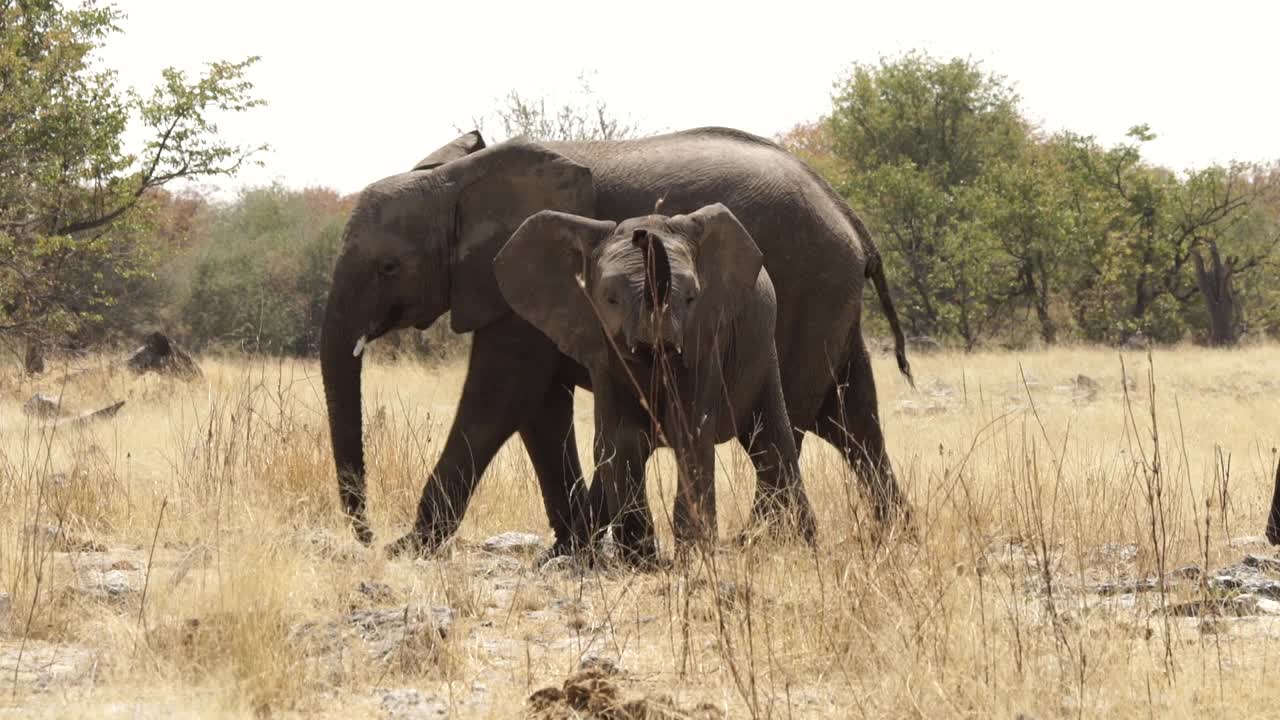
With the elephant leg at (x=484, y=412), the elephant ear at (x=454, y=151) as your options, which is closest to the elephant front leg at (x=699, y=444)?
the elephant leg at (x=484, y=412)

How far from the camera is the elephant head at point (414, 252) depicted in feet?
25.7

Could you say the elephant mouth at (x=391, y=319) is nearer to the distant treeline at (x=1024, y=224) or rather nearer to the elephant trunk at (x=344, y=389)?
the elephant trunk at (x=344, y=389)

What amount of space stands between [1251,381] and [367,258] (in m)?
16.1

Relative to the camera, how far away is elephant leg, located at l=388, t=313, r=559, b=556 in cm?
742

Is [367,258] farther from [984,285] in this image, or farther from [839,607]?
[984,285]

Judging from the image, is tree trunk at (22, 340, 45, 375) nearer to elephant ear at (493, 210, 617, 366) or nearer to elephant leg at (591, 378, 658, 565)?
elephant ear at (493, 210, 617, 366)

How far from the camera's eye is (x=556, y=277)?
667 centimetres

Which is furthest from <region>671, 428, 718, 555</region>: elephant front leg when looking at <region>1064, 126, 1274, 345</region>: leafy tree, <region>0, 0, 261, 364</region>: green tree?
<region>1064, 126, 1274, 345</region>: leafy tree

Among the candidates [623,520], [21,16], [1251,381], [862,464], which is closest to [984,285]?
[1251,381]

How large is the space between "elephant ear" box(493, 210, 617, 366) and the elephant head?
0.97 m

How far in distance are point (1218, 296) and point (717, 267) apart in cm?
2756

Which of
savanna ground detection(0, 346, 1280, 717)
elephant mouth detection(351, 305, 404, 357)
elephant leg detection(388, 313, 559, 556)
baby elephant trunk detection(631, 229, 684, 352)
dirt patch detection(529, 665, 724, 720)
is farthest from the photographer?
elephant mouth detection(351, 305, 404, 357)

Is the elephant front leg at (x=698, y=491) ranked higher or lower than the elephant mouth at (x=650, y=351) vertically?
lower

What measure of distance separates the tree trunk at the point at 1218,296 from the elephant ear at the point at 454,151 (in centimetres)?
2504
